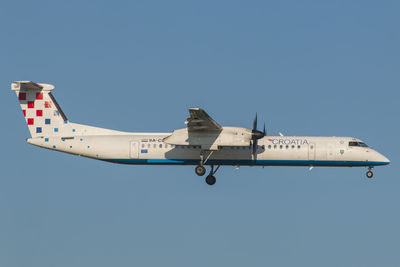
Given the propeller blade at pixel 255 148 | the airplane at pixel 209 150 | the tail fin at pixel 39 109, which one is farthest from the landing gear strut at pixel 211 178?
the tail fin at pixel 39 109

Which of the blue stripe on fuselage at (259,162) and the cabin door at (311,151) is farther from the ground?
the cabin door at (311,151)

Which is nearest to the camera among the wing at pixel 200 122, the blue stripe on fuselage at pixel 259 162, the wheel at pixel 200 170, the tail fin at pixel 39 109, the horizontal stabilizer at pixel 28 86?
the wing at pixel 200 122

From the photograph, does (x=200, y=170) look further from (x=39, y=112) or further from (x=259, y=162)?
(x=39, y=112)

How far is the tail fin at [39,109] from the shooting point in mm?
32500

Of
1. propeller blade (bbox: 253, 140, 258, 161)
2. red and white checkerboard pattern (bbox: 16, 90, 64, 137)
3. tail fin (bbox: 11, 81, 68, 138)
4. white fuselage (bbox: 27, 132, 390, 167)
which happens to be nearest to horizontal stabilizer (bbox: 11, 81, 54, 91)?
tail fin (bbox: 11, 81, 68, 138)

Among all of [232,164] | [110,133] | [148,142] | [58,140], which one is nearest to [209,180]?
[232,164]

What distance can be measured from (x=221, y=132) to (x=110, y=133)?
6.94m

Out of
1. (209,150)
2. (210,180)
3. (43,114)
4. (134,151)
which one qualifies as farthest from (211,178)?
(43,114)

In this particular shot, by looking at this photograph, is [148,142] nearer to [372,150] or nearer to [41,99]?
[41,99]

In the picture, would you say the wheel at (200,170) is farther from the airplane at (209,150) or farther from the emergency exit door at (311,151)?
the emergency exit door at (311,151)

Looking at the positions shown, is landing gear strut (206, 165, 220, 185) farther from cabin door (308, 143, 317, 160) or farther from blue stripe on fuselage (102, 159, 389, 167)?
cabin door (308, 143, 317, 160)

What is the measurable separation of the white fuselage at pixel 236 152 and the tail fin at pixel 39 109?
153cm

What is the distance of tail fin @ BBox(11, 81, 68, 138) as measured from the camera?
3250cm

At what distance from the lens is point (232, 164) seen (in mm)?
31422
